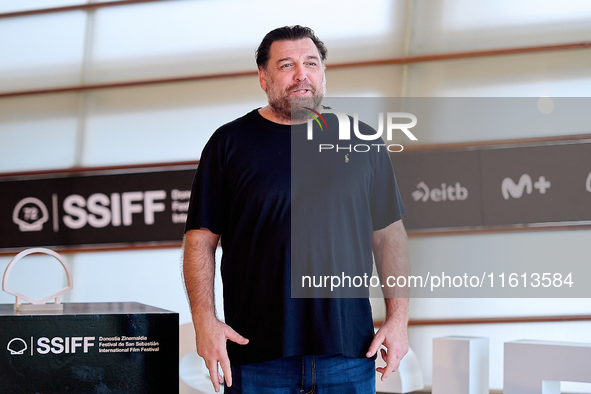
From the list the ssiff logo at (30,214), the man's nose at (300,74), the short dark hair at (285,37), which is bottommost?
the ssiff logo at (30,214)

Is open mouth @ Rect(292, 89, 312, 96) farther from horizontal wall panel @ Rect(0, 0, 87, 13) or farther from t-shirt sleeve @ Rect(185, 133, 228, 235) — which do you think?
horizontal wall panel @ Rect(0, 0, 87, 13)

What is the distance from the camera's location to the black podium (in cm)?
140

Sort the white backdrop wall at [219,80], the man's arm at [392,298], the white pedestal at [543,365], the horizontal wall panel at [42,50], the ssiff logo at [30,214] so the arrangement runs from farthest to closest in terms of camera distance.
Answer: the horizontal wall panel at [42,50] → the ssiff logo at [30,214] → the white backdrop wall at [219,80] → the white pedestal at [543,365] → the man's arm at [392,298]

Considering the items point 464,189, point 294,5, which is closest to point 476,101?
point 464,189

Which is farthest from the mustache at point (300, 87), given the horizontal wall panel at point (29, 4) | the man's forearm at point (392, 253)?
the horizontal wall panel at point (29, 4)

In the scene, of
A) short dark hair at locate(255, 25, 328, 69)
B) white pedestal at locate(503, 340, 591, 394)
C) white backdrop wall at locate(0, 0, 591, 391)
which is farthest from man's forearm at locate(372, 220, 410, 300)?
white backdrop wall at locate(0, 0, 591, 391)

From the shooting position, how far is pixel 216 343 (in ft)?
4.75

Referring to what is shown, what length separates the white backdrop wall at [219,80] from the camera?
11.6ft

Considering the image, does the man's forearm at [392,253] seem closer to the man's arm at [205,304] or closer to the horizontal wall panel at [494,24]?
the man's arm at [205,304]

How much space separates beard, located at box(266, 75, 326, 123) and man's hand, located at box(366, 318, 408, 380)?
585 millimetres

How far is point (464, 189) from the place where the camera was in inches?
139

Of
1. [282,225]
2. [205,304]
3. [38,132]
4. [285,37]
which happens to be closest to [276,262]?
[282,225]

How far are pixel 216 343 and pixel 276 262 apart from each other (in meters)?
0.24

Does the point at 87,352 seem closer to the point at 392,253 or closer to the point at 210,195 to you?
the point at 210,195
